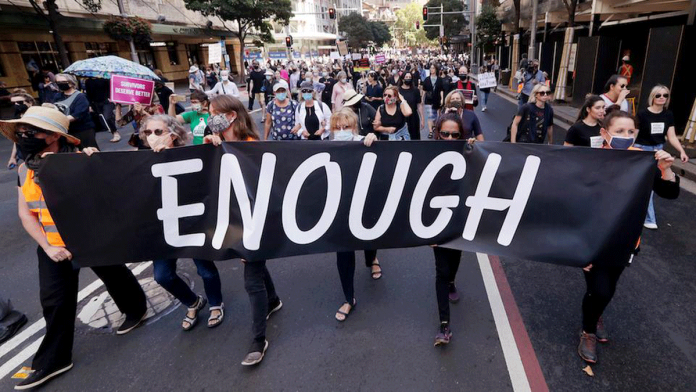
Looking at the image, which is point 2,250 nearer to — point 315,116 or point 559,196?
point 315,116

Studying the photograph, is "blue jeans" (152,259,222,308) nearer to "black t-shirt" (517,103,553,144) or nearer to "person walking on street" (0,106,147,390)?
"person walking on street" (0,106,147,390)

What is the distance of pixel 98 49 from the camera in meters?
27.0

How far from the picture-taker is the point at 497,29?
32406 mm

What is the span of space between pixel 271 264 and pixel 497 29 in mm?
33980

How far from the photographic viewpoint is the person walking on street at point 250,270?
2.93 metres

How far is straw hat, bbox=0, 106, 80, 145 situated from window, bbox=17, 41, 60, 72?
22.5 m

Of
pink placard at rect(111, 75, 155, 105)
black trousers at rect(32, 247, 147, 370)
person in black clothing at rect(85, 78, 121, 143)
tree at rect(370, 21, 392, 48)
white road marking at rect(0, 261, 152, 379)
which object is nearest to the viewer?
black trousers at rect(32, 247, 147, 370)

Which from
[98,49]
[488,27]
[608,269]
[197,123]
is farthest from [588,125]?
[488,27]

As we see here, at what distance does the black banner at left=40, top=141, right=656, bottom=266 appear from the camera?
2.73 meters

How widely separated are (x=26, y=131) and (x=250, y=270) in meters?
1.77

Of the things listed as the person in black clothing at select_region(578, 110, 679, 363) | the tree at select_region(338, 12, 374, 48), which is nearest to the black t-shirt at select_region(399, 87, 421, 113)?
the person in black clothing at select_region(578, 110, 679, 363)

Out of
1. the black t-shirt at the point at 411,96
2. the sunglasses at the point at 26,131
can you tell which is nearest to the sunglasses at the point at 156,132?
the sunglasses at the point at 26,131

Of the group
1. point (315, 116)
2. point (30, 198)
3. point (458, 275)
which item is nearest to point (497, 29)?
point (315, 116)

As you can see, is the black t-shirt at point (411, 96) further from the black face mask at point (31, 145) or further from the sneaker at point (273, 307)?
the black face mask at point (31, 145)
